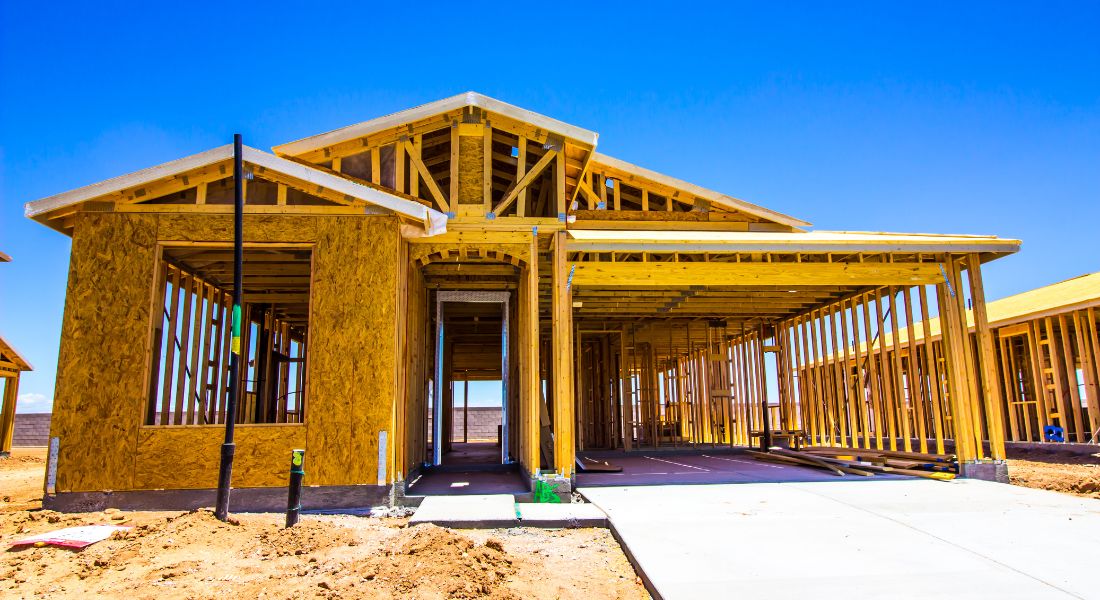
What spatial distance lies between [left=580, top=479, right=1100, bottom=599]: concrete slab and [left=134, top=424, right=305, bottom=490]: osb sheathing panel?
4.30 metres

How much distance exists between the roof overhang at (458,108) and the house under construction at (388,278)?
32 millimetres

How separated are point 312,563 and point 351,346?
3.58 meters

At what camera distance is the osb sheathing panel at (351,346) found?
8.96 metres

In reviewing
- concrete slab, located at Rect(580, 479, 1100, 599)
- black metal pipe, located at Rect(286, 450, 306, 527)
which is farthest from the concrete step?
black metal pipe, located at Rect(286, 450, 306, 527)

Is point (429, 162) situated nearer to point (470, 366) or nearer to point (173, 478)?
point (173, 478)

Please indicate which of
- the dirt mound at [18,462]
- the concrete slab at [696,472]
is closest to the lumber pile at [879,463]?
the concrete slab at [696,472]

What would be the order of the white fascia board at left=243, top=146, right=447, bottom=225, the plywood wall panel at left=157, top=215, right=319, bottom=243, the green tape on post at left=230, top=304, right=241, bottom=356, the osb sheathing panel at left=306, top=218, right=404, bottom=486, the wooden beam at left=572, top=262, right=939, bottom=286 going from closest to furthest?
1. the green tape on post at left=230, top=304, right=241, bottom=356
2. the osb sheathing panel at left=306, top=218, right=404, bottom=486
3. the white fascia board at left=243, top=146, right=447, bottom=225
4. the plywood wall panel at left=157, top=215, right=319, bottom=243
5. the wooden beam at left=572, top=262, right=939, bottom=286

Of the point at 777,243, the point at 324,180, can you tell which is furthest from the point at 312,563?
the point at 777,243

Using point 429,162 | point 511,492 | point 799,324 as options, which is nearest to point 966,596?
point 511,492

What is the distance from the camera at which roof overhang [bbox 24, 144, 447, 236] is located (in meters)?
9.09

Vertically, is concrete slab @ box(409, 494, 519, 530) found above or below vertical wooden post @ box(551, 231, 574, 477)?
below

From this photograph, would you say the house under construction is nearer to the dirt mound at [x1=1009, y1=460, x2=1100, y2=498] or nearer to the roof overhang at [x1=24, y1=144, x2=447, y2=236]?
the roof overhang at [x1=24, y1=144, x2=447, y2=236]

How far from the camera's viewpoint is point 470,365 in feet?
84.9

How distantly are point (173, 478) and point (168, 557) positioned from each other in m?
2.91
